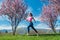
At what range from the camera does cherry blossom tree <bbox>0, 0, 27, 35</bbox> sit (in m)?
51.3

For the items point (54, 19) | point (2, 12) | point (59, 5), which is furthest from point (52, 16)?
point (59, 5)

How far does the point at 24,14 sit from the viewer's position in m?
52.9

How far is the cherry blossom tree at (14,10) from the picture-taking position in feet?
168

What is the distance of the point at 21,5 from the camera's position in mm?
54156

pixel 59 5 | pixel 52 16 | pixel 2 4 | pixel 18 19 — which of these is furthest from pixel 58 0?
pixel 52 16

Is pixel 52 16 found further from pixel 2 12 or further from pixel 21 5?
pixel 2 12

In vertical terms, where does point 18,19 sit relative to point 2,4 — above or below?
below

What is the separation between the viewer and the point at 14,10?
175ft

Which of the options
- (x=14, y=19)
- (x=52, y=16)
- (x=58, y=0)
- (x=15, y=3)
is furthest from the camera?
(x=52, y=16)

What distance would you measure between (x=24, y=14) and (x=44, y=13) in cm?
1140

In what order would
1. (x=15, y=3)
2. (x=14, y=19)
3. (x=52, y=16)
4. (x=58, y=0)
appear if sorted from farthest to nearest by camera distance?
(x=52, y=16)
(x=15, y=3)
(x=14, y=19)
(x=58, y=0)

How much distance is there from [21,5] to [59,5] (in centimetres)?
1921

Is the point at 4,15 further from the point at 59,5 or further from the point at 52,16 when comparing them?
the point at 59,5

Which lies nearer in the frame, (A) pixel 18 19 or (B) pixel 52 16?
(A) pixel 18 19
